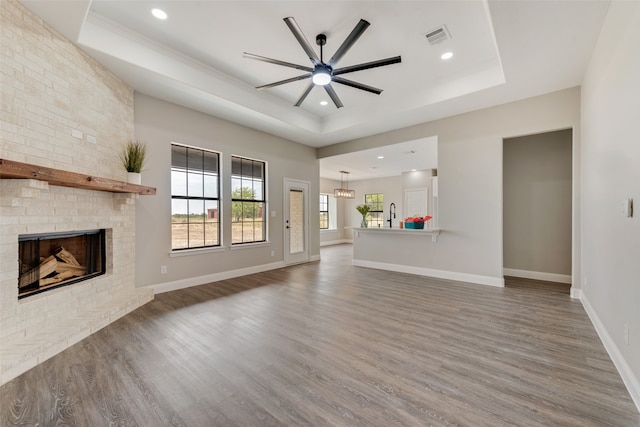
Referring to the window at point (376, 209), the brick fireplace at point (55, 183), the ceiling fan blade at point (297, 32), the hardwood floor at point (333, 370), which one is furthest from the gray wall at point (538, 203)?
the brick fireplace at point (55, 183)

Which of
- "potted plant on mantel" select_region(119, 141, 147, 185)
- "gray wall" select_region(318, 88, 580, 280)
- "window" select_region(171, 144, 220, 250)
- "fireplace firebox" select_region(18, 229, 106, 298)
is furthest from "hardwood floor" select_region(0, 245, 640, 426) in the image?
"potted plant on mantel" select_region(119, 141, 147, 185)

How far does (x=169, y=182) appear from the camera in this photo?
4312 mm

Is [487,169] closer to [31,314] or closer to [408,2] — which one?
[408,2]

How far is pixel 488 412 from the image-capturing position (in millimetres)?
1613

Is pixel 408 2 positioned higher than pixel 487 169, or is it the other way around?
pixel 408 2

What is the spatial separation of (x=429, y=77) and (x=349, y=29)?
5.81 ft

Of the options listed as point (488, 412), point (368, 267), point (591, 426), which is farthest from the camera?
point (368, 267)

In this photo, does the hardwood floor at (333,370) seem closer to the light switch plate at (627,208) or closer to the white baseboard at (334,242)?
the light switch plate at (627,208)

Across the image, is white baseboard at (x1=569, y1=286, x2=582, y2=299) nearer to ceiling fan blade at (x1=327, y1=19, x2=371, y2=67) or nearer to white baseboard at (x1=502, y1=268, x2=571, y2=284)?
white baseboard at (x1=502, y1=268, x2=571, y2=284)

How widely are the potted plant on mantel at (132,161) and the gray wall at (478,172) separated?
4.96m

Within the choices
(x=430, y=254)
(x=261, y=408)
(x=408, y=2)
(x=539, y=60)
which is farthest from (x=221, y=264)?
(x=539, y=60)

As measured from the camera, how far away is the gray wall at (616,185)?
1.79 meters

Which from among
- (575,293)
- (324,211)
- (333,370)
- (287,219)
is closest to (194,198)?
(287,219)

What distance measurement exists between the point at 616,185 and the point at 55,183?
5.19 meters
